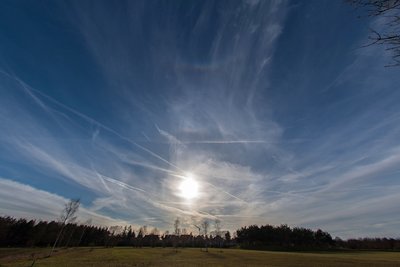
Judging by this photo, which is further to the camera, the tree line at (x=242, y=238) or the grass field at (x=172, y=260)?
the tree line at (x=242, y=238)

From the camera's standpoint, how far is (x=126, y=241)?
142 metres

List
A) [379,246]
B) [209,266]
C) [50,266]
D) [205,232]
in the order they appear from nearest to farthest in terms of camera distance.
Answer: [50,266]
[209,266]
[205,232]
[379,246]

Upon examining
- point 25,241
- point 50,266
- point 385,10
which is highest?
point 25,241

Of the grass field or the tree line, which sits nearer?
the grass field

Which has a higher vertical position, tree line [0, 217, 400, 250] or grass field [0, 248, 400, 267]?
tree line [0, 217, 400, 250]

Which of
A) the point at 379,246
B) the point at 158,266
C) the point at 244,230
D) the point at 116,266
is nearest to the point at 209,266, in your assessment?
the point at 158,266

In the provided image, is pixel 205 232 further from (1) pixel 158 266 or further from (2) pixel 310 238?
(1) pixel 158 266

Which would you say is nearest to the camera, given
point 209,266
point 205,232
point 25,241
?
point 209,266

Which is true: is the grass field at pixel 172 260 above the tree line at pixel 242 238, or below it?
below

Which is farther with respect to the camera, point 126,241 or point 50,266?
point 126,241

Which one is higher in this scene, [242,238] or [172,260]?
[242,238]

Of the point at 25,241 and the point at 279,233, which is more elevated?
the point at 279,233

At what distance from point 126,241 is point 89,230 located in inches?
820

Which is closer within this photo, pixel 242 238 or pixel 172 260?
pixel 172 260
